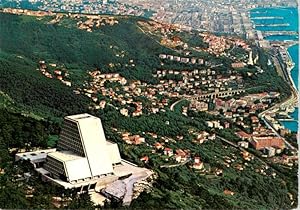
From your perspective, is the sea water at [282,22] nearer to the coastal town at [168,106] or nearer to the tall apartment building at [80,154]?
the coastal town at [168,106]

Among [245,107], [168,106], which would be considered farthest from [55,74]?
[245,107]

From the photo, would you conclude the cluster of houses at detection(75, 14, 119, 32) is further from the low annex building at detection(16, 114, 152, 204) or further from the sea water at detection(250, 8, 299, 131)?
the low annex building at detection(16, 114, 152, 204)

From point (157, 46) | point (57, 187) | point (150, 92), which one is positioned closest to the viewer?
point (57, 187)

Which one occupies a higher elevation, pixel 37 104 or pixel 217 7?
pixel 217 7

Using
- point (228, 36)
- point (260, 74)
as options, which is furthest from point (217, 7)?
point (260, 74)

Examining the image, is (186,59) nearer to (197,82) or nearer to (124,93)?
(197,82)

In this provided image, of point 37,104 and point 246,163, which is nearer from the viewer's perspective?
point 246,163

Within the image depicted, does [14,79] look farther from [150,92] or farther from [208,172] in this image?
[208,172]

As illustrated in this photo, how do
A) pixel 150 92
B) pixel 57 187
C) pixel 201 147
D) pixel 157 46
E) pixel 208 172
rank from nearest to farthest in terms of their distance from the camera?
pixel 57 187
pixel 208 172
pixel 201 147
pixel 150 92
pixel 157 46

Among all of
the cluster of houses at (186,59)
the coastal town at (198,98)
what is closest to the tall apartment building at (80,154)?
the coastal town at (198,98)
